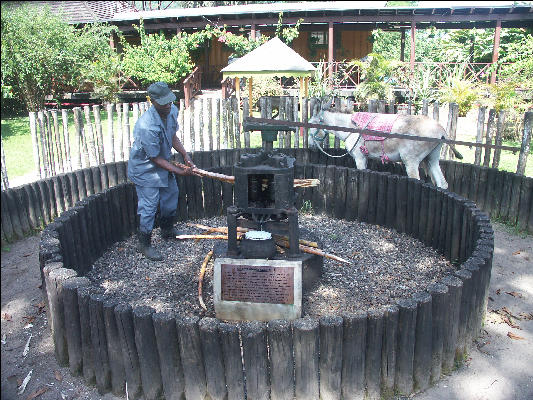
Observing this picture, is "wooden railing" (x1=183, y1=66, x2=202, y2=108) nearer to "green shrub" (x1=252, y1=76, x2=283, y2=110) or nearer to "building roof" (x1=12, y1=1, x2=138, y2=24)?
"green shrub" (x1=252, y1=76, x2=283, y2=110)

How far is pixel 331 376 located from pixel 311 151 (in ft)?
21.6

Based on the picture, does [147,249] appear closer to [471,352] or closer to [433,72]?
[471,352]

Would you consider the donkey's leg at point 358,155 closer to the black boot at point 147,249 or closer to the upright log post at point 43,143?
the black boot at point 147,249

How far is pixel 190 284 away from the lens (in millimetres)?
5453

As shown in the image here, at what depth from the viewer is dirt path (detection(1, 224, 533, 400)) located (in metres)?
3.65

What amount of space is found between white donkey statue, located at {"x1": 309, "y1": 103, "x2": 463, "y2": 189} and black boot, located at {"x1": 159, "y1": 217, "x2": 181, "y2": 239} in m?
3.44

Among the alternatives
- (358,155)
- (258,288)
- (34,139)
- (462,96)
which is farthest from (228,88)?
(258,288)

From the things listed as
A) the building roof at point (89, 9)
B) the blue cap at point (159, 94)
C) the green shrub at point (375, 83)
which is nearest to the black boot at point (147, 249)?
the blue cap at point (159, 94)

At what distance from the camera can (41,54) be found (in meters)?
18.8

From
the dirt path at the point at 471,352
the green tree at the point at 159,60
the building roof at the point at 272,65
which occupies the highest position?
the green tree at the point at 159,60

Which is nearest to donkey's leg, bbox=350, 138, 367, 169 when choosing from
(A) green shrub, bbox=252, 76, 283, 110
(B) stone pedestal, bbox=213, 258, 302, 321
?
(B) stone pedestal, bbox=213, 258, 302, 321

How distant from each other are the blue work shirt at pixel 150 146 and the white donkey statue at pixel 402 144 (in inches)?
137

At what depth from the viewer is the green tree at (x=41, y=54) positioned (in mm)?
18266

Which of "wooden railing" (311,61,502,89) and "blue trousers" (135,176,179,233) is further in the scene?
"wooden railing" (311,61,502,89)
